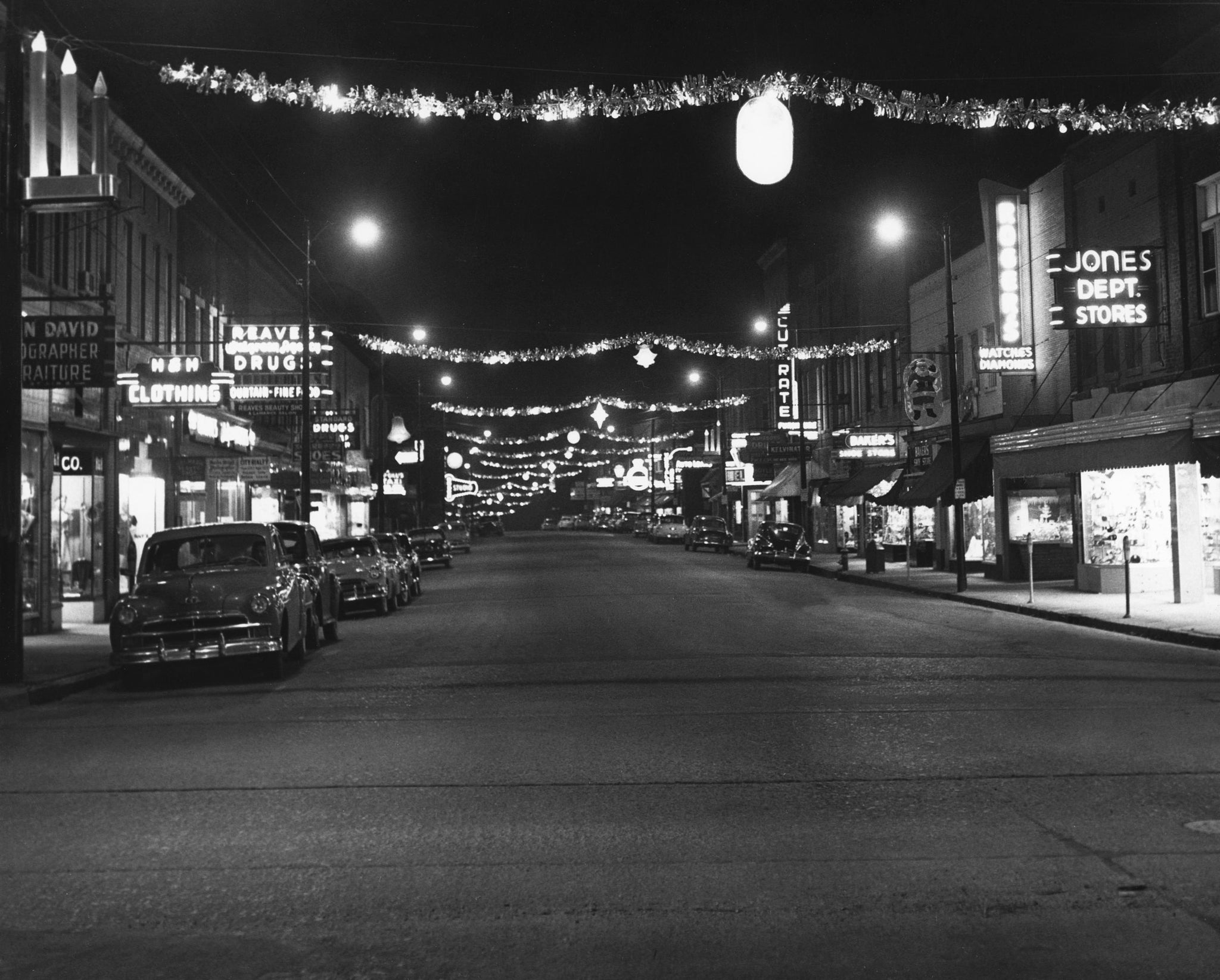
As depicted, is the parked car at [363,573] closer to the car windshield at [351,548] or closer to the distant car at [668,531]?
the car windshield at [351,548]

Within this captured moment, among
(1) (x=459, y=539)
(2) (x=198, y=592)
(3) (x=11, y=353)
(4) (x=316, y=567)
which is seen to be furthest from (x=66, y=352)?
(1) (x=459, y=539)

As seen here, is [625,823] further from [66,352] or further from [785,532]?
[785,532]

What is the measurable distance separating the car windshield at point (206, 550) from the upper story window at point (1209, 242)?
17763mm

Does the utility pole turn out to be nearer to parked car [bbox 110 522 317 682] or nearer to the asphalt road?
parked car [bbox 110 522 317 682]

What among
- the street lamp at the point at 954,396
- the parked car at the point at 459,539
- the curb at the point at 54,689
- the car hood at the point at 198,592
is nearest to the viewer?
the curb at the point at 54,689

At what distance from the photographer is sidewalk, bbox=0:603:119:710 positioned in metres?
14.4

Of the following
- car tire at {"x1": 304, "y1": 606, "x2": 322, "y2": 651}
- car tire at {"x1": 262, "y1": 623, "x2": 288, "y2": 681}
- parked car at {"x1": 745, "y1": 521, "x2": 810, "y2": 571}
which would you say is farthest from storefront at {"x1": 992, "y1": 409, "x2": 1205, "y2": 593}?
car tire at {"x1": 262, "y1": 623, "x2": 288, "y2": 681}

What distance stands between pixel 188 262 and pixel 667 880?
30823mm

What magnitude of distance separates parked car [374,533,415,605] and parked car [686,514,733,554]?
101 feet

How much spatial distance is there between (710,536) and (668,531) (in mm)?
15460

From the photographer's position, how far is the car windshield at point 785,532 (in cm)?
4466

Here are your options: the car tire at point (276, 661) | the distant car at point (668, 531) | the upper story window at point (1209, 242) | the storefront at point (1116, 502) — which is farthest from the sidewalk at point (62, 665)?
the distant car at point (668, 531)

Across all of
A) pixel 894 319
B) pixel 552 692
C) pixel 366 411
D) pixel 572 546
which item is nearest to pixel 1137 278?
pixel 552 692

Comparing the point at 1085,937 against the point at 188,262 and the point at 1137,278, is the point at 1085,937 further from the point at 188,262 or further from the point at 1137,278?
the point at 188,262
